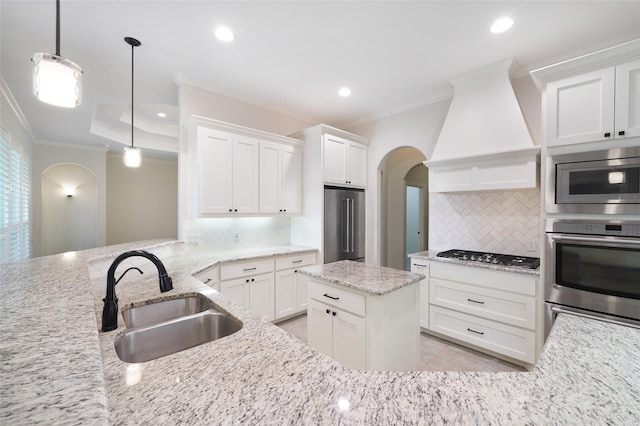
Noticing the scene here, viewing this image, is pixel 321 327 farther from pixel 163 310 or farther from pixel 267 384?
pixel 267 384

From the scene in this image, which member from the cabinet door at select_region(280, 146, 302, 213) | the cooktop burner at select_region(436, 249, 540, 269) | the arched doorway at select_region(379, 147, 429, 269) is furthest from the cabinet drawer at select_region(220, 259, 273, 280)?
the arched doorway at select_region(379, 147, 429, 269)

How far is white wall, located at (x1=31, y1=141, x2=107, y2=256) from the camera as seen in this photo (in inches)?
220

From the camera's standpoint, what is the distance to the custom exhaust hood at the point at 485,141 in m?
2.58

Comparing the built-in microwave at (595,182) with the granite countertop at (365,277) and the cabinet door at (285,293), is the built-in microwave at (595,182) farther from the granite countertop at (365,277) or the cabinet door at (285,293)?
the cabinet door at (285,293)

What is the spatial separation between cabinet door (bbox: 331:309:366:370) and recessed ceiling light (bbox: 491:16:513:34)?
2513mm

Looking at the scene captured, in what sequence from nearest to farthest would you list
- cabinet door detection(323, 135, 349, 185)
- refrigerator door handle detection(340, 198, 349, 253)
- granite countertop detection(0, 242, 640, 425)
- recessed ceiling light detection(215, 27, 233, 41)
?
granite countertop detection(0, 242, 640, 425) → recessed ceiling light detection(215, 27, 233, 41) → cabinet door detection(323, 135, 349, 185) → refrigerator door handle detection(340, 198, 349, 253)

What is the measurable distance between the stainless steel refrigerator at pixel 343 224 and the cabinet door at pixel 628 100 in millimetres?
2678

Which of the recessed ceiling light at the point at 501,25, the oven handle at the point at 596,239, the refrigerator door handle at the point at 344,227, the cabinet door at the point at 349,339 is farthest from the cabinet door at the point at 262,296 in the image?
the recessed ceiling light at the point at 501,25

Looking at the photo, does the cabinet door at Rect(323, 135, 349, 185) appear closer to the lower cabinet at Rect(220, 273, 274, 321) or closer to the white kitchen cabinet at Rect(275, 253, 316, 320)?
the white kitchen cabinet at Rect(275, 253, 316, 320)

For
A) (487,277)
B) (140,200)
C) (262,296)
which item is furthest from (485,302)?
(140,200)

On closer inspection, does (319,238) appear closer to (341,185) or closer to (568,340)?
(341,185)

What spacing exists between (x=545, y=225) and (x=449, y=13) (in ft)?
6.03

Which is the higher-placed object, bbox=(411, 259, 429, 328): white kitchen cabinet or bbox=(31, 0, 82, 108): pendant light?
bbox=(31, 0, 82, 108): pendant light

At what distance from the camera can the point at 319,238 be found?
12.2 feet
